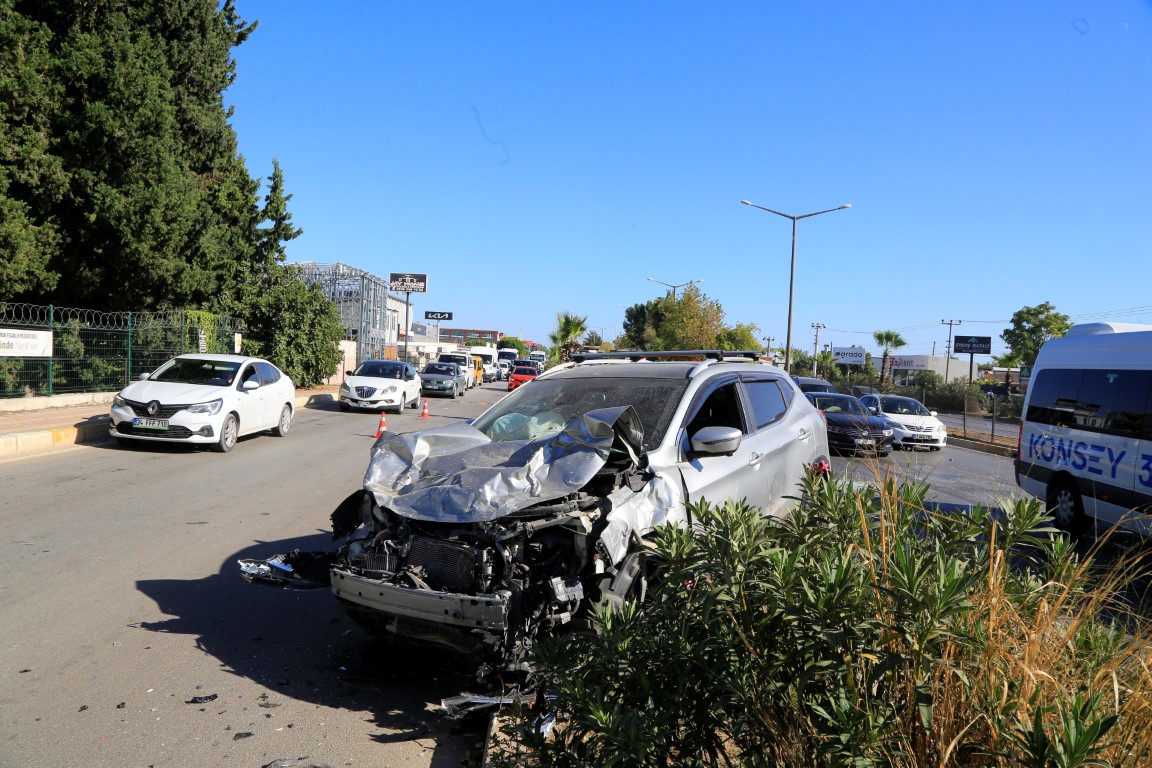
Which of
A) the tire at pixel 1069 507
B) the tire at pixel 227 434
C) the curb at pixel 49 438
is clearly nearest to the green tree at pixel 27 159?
the curb at pixel 49 438

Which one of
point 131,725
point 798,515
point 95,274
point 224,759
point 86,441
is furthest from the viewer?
point 95,274

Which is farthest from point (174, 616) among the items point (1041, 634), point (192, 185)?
point (192, 185)

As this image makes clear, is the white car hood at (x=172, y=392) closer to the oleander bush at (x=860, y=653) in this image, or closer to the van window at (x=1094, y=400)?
the oleander bush at (x=860, y=653)

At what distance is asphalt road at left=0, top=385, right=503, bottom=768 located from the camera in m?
3.60

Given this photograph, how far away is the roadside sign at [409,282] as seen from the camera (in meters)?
58.9

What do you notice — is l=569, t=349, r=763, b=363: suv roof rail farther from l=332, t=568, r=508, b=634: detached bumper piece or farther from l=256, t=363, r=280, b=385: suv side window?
l=256, t=363, r=280, b=385: suv side window

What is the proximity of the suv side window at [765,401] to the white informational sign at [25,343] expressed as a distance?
15.3m

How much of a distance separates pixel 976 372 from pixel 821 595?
100606 millimetres

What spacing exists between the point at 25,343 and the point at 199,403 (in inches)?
232

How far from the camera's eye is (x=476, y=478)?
14.1 feet

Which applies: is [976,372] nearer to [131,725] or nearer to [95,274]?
[95,274]

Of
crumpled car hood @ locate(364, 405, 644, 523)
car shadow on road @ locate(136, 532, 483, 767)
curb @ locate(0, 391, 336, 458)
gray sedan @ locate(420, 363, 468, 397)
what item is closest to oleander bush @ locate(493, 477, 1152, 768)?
car shadow on road @ locate(136, 532, 483, 767)

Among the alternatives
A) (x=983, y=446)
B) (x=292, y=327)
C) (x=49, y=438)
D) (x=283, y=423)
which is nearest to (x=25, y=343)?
(x=49, y=438)

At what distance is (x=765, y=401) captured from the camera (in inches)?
255
